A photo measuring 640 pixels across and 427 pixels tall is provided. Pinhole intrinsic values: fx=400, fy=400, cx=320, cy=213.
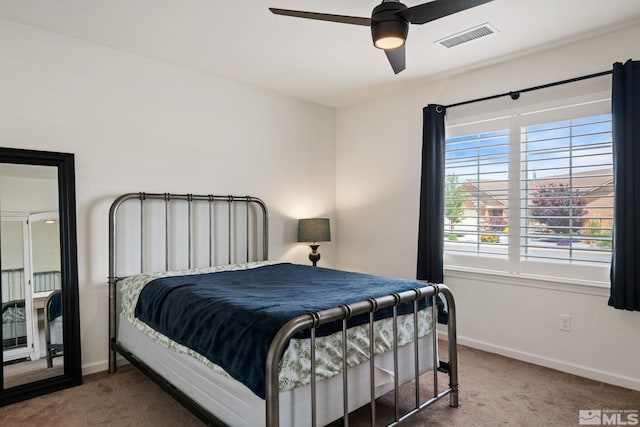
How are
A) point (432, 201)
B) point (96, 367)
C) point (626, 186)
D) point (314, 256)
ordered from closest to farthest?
1. point (626, 186)
2. point (96, 367)
3. point (432, 201)
4. point (314, 256)

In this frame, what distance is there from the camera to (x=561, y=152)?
3082 mm

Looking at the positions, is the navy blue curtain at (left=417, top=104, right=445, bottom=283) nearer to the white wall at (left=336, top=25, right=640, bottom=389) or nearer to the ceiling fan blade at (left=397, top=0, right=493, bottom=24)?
the white wall at (left=336, top=25, right=640, bottom=389)

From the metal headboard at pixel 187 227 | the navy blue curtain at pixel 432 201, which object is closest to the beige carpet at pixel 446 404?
the metal headboard at pixel 187 227

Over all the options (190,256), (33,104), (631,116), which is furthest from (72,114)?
(631,116)

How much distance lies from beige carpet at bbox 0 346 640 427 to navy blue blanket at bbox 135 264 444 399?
21.0 inches

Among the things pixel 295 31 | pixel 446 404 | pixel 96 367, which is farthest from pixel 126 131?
pixel 446 404

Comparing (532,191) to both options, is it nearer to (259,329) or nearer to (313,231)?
(313,231)

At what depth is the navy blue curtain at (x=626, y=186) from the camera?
2.62 meters

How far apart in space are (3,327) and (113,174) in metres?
1.25

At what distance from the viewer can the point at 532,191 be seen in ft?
10.6

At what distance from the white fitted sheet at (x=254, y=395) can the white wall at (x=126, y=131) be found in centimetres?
110

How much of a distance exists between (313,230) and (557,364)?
2.43m


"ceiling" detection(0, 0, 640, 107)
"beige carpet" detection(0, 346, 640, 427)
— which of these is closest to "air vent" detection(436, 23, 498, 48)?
"ceiling" detection(0, 0, 640, 107)

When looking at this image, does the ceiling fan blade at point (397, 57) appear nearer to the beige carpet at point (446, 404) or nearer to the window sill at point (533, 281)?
the window sill at point (533, 281)
